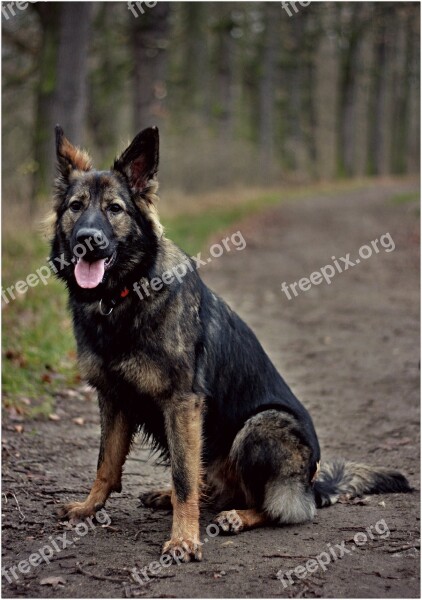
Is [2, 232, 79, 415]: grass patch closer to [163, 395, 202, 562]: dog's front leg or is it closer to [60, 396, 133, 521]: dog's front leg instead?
[60, 396, 133, 521]: dog's front leg

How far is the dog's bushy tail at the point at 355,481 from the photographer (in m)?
5.38

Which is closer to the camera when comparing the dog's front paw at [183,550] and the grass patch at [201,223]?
the dog's front paw at [183,550]

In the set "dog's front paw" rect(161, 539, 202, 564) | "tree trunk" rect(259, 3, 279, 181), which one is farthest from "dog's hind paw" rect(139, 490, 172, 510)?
"tree trunk" rect(259, 3, 279, 181)

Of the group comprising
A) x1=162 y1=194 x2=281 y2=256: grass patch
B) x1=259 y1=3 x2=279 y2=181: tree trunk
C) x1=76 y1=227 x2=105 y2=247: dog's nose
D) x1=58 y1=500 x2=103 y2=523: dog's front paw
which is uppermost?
x1=259 y1=3 x2=279 y2=181: tree trunk

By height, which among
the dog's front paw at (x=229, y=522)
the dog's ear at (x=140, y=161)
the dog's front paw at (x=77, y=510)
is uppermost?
the dog's ear at (x=140, y=161)

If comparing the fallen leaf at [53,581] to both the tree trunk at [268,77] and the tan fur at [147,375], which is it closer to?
the tan fur at [147,375]

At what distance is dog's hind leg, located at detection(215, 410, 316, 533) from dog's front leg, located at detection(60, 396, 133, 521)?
74 cm

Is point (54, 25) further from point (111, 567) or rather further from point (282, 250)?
point (111, 567)

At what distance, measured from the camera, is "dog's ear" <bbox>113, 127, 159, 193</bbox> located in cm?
466

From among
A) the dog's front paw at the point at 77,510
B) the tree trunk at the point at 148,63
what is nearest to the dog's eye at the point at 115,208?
the dog's front paw at the point at 77,510

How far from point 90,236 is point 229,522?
2063 mm

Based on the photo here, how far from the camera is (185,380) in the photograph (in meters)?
4.57

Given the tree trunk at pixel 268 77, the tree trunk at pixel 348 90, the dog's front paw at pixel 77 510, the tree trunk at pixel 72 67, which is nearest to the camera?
the dog's front paw at pixel 77 510

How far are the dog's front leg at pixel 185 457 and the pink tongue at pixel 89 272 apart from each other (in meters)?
0.89
